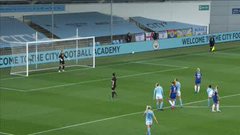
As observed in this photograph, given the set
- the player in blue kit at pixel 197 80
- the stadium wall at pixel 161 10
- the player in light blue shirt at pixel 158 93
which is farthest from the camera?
the stadium wall at pixel 161 10

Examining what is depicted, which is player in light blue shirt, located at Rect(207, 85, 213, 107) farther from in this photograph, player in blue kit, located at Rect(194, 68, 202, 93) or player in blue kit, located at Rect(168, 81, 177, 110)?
player in blue kit, located at Rect(194, 68, 202, 93)

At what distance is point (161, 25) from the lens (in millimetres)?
75875

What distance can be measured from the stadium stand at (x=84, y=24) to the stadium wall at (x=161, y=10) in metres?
0.86

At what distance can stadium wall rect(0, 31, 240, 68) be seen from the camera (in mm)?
50097

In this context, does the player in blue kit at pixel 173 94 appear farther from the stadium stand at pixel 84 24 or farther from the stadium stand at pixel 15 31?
the stadium stand at pixel 84 24

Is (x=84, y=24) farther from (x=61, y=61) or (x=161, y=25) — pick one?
(x=61, y=61)

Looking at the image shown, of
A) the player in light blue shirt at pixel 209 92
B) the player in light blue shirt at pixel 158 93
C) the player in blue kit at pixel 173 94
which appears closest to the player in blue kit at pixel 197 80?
the player in light blue shirt at pixel 209 92

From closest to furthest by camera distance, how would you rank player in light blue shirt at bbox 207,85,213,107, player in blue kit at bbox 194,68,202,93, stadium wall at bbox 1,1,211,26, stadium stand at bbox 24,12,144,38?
player in light blue shirt at bbox 207,85,213,107 < player in blue kit at bbox 194,68,202,93 < stadium stand at bbox 24,12,144,38 < stadium wall at bbox 1,1,211,26

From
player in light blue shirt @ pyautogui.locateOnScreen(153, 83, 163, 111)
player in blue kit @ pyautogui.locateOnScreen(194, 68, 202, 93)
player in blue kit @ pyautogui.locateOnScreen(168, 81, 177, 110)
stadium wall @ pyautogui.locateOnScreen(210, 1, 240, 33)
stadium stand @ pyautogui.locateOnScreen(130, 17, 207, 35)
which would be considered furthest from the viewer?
stadium wall @ pyautogui.locateOnScreen(210, 1, 240, 33)

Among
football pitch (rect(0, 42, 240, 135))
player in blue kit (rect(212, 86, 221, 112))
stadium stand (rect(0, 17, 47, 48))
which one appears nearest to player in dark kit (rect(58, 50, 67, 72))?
football pitch (rect(0, 42, 240, 135))

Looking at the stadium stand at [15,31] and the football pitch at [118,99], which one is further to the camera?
the stadium stand at [15,31]

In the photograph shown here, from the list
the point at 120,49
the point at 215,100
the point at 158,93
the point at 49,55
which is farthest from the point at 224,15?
the point at 158,93

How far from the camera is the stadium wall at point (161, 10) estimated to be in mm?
73188

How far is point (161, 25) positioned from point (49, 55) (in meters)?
26.6
